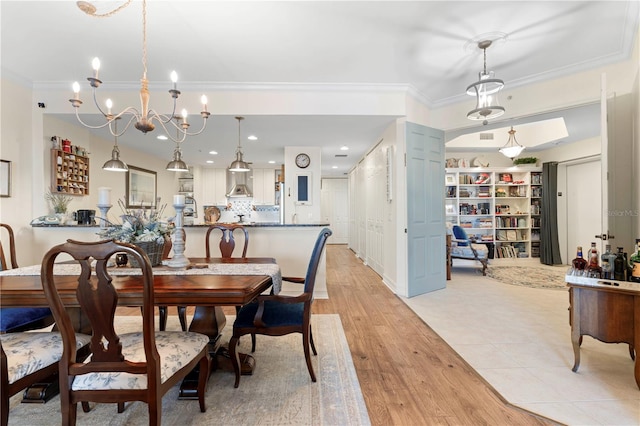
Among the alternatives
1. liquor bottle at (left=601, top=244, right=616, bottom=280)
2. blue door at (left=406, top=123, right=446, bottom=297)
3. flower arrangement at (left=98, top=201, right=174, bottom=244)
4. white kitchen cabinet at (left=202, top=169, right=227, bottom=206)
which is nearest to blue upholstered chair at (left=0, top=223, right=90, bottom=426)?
flower arrangement at (left=98, top=201, right=174, bottom=244)

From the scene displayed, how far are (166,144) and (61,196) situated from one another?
6.55 feet

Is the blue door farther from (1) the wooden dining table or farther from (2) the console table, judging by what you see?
(1) the wooden dining table

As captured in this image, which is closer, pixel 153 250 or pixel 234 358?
pixel 234 358

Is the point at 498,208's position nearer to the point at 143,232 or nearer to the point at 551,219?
the point at 551,219

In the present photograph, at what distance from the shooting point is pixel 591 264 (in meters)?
2.11

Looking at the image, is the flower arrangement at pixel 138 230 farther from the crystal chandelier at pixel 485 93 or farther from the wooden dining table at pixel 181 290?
the crystal chandelier at pixel 485 93

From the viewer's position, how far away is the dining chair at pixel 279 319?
6.25ft

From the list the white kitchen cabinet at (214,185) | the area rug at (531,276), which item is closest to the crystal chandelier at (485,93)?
the area rug at (531,276)

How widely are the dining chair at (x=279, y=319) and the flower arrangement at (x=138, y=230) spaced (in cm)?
79

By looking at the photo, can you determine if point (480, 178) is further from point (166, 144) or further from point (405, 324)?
point (166, 144)

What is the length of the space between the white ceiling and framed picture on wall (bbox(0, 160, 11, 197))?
Answer: 919 millimetres

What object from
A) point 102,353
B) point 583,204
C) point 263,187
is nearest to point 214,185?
point 263,187

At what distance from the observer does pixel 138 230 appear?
199cm

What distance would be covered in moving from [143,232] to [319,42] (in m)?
2.31
